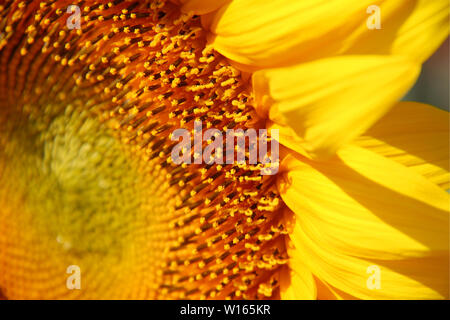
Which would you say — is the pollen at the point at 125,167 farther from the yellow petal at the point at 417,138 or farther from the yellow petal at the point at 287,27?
the yellow petal at the point at 417,138

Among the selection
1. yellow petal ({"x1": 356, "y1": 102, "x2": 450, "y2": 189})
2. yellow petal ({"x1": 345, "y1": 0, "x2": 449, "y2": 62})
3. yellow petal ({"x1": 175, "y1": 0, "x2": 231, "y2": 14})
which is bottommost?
yellow petal ({"x1": 356, "y1": 102, "x2": 450, "y2": 189})

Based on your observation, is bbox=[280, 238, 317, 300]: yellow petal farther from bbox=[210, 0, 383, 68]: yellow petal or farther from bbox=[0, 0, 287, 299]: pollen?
bbox=[210, 0, 383, 68]: yellow petal

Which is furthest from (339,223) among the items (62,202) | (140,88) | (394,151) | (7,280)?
(7,280)

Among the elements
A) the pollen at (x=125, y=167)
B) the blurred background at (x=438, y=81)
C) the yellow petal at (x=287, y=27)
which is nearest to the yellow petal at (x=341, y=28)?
the yellow petal at (x=287, y=27)

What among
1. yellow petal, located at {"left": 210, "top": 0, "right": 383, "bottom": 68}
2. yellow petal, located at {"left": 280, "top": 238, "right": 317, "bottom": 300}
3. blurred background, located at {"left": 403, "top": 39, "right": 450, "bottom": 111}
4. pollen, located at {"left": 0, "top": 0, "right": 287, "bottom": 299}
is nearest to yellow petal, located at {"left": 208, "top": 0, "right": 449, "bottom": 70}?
yellow petal, located at {"left": 210, "top": 0, "right": 383, "bottom": 68}

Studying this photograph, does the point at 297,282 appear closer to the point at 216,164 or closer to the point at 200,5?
the point at 216,164

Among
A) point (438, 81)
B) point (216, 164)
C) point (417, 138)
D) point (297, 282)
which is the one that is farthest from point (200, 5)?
point (438, 81)

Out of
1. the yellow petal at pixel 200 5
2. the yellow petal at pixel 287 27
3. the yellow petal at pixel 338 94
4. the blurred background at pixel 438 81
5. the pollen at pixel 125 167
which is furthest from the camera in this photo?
the blurred background at pixel 438 81

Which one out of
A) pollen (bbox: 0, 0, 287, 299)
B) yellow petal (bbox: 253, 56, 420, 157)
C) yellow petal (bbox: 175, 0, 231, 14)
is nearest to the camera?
yellow petal (bbox: 253, 56, 420, 157)
